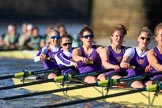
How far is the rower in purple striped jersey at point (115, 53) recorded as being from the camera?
35.2ft

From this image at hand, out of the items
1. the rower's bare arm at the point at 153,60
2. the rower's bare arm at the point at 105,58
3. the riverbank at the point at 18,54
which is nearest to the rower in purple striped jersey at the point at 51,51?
the rower's bare arm at the point at 105,58

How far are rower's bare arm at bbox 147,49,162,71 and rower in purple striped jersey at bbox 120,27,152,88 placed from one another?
0.29 meters

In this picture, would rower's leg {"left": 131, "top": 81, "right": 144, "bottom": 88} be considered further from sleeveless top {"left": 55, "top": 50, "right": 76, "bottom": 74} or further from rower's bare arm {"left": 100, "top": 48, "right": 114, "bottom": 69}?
sleeveless top {"left": 55, "top": 50, "right": 76, "bottom": 74}

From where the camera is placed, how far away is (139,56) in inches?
421

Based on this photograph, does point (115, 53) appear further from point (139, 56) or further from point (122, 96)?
point (122, 96)

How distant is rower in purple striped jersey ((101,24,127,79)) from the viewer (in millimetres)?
10719

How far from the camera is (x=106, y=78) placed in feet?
35.0

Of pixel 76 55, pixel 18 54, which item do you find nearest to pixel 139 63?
pixel 76 55

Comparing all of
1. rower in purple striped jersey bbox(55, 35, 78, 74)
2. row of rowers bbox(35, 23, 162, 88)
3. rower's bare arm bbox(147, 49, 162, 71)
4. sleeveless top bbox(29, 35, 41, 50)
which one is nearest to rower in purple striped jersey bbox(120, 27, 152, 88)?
row of rowers bbox(35, 23, 162, 88)

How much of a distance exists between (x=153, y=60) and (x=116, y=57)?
90 cm

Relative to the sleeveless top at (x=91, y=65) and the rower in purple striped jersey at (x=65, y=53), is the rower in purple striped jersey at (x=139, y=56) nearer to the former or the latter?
the sleeveless top at (x=91, y=65)

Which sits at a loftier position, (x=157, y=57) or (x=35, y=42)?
(x=35, y=42)

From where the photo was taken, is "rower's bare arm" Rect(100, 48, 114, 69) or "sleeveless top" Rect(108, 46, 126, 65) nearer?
"rower's bare arm" Rect(100, 48, 114, 69)

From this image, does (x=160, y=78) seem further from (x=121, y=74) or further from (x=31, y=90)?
(x=31, y=90)
